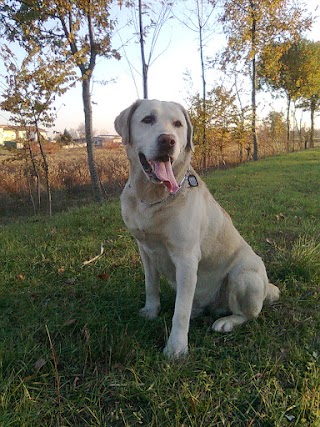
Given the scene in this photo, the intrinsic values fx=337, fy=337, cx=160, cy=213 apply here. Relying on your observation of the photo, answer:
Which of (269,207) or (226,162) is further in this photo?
(226,162)

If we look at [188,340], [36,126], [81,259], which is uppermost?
[36,126]

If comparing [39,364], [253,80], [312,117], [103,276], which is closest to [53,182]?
[103,276]

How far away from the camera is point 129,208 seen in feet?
8.46

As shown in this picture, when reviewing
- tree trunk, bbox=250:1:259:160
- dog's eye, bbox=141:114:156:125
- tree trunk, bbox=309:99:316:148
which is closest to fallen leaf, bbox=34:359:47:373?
dog's eye, bbox=141:114:156:125

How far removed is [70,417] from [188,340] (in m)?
1.04

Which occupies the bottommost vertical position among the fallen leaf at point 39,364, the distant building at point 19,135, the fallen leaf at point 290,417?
the fallen leaf at point 290,417

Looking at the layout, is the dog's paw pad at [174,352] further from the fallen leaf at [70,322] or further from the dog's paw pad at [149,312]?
the fallen leaf at [70,322]

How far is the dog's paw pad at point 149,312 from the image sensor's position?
2794mm

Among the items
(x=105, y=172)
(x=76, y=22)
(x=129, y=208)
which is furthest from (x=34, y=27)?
(x=129, y=208)

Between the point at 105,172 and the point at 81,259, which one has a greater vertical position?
the point at 105,172

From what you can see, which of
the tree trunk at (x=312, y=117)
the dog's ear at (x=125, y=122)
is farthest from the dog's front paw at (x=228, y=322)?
the tree trunk at (x=312, y=117)

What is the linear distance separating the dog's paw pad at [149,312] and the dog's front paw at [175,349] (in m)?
0.46

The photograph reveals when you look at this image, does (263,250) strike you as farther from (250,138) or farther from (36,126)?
(250,138)

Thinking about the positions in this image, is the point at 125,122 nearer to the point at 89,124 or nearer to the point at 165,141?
the point at 165,141
